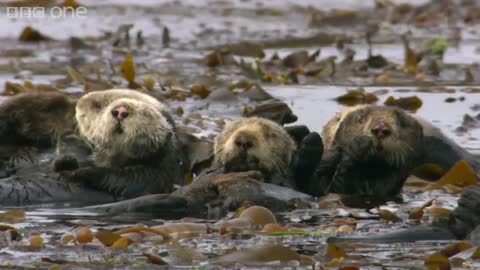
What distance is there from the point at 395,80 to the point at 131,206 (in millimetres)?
5892

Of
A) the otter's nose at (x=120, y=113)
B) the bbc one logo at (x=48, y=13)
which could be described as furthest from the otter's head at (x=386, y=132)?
the bbc one logo at (x=48, y=13)

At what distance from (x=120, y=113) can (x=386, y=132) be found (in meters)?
1.53

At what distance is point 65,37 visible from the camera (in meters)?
16.0

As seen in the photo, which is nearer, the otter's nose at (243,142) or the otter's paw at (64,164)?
the otter's nose at (243,142)

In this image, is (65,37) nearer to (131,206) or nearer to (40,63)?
(40,63)

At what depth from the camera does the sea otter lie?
24.2 feet

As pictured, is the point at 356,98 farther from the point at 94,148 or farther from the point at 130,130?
the point at 130,130

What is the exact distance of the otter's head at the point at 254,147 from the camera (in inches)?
284

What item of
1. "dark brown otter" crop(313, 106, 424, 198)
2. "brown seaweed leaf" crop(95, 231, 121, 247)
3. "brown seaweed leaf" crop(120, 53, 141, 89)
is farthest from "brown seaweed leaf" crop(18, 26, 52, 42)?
"brown seaweed leaf" crop(95, 231, 121, 247)

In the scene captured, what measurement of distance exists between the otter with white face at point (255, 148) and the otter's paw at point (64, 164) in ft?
2.73

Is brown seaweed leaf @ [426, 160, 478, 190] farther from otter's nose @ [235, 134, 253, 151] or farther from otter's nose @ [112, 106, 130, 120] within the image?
otter's nose @ [112, 106, 130, 120]

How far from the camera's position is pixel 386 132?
7398 millimetres

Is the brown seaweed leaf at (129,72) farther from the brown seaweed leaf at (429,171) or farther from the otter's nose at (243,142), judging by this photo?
the otter's nose at (243,142)

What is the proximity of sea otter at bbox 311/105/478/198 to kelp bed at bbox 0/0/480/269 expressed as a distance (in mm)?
184
